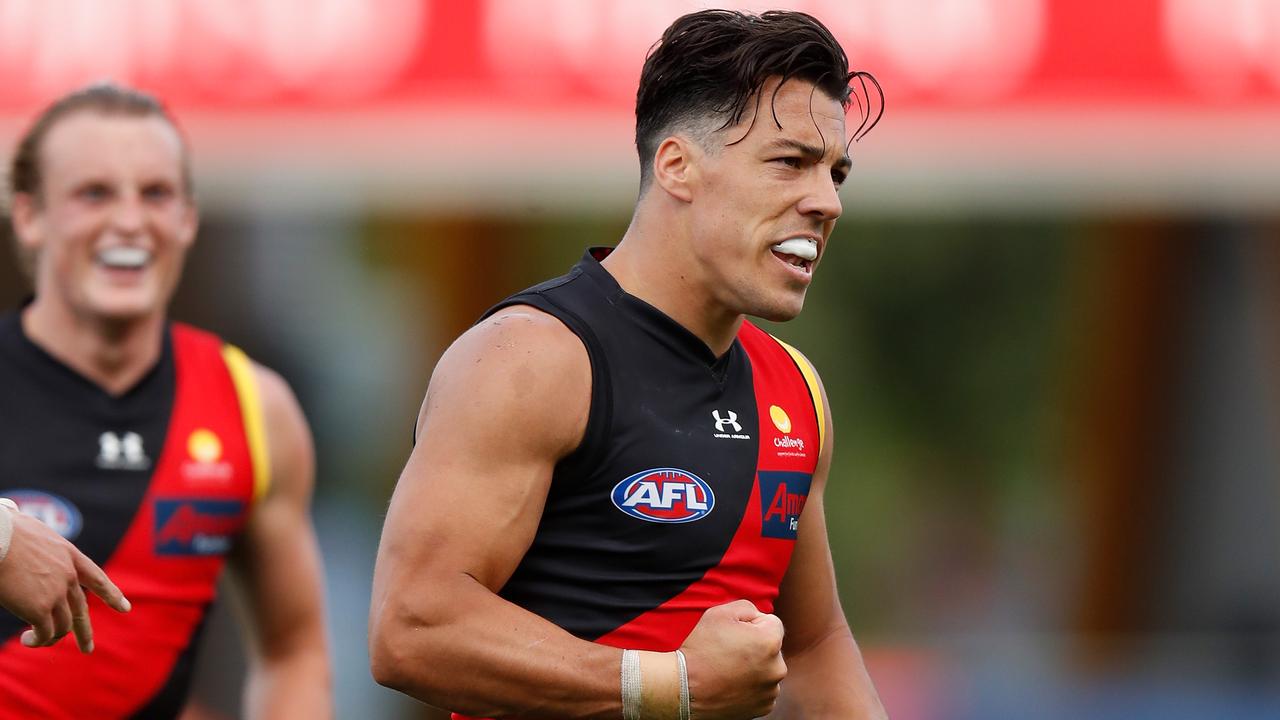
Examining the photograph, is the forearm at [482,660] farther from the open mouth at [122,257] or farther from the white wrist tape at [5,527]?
the open mouth at [122,257]

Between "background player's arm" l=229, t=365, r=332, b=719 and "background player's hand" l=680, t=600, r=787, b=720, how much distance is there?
2.07 meters

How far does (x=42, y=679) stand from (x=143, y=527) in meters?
0.48

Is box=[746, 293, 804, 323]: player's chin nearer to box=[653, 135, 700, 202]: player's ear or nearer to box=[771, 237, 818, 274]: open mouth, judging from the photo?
box=[771, 237, 818, 274]: open mouth

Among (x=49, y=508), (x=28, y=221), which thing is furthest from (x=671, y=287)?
(x=28, y=221)

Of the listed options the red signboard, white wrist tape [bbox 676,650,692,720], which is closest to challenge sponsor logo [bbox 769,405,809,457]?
white wrist tape [bbox 676,650,692,720]

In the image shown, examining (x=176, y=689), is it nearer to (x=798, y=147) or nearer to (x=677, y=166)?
(x=677, y=166)

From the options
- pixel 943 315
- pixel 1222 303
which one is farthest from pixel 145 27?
pixel 1222 303

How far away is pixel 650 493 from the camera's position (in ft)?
11.4

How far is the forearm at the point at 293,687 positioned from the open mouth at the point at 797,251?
2244 millimetres

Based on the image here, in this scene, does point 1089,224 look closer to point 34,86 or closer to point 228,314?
point 228,314

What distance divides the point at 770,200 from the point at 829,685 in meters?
1.12

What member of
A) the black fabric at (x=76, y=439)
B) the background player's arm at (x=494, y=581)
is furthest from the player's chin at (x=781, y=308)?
the black fabric at (x=76, y=439)

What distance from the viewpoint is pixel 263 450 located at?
16.6 ft

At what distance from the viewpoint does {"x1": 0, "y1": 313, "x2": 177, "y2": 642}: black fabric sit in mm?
4719
